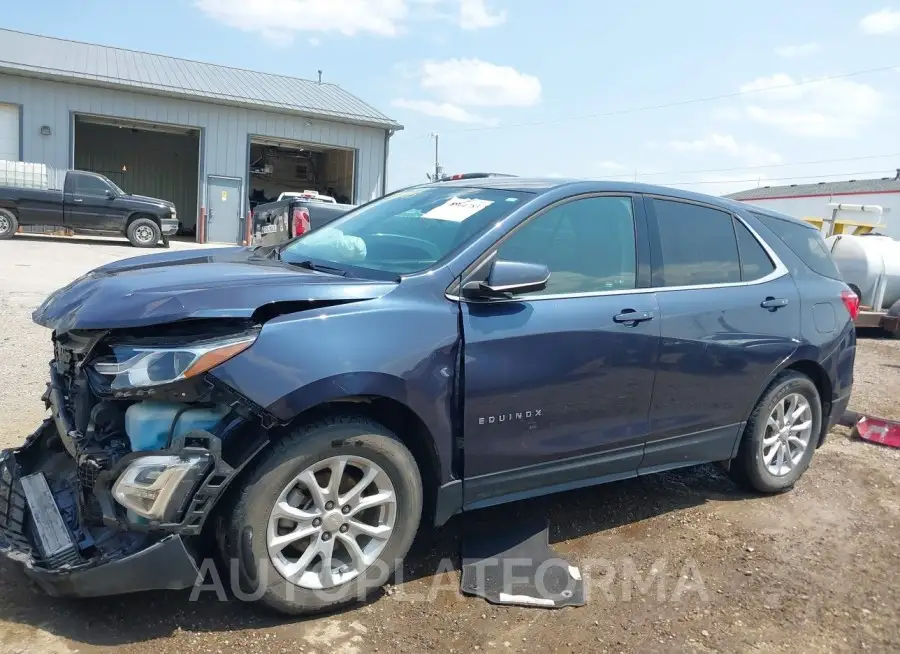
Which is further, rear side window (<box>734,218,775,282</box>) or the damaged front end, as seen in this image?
rear side window (<box>734,218,775,282</box>)

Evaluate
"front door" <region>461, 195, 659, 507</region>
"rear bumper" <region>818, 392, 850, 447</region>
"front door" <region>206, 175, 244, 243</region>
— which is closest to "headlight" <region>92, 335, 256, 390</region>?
"front door" <region>461, 195, 659, 507</region>

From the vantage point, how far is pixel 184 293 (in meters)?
2.69

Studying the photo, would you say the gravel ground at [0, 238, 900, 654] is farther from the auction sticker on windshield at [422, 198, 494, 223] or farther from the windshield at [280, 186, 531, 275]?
the auction sticker on windshield at [422, 198, 494, 223]

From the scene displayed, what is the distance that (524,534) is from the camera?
369cm

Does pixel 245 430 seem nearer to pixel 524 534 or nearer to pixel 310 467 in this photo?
pixel 310 467

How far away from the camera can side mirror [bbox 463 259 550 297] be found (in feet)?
9.92

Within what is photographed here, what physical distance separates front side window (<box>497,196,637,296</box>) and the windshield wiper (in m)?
0.72

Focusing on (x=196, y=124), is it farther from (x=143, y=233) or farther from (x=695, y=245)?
(x=695, y=245)

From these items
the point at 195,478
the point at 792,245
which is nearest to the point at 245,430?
the point at 195,478

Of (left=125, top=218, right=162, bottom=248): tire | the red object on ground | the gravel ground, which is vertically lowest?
the gravel ground

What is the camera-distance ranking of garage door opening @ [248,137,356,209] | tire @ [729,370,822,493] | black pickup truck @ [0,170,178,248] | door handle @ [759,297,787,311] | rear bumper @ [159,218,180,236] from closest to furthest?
door handle @ [759,297,787,311] → tire @ [729,370,822,493] → black pickup truck @ [0,170,178,248] → rear bumper @ [159,218,180,236] → garage door opening @ [248,137,356,209]

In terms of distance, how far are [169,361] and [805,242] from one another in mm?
3957

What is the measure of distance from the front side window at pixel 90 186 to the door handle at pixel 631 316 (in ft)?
57.6

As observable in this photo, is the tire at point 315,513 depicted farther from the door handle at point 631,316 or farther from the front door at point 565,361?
the door handle at point 631,316
